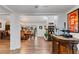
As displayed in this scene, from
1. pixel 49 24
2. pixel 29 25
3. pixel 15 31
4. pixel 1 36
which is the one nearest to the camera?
pixel 15 31

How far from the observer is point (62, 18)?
8594 millimetres

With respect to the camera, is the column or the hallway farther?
the column

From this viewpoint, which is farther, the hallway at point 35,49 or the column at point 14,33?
the column at point 14,33

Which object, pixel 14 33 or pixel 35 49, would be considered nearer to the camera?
pixel 14 33

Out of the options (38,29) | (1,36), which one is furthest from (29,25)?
(1,36)

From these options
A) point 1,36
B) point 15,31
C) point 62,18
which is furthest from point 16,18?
point 1,36

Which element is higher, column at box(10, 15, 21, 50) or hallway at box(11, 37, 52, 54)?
column at box(10, 15, 21, 50)

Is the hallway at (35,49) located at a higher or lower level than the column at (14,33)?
lower

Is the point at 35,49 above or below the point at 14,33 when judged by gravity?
below

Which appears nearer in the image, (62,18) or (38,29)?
(62,18)

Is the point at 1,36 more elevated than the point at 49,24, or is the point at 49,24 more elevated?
the point at 49,24
